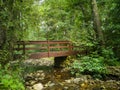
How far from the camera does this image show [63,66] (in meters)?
11.6

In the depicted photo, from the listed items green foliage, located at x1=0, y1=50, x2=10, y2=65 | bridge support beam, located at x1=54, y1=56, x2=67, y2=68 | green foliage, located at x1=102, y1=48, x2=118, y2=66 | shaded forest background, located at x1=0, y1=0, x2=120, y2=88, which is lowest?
bridge support beam, located at x1=54, y1=56, x2=67, y2=68

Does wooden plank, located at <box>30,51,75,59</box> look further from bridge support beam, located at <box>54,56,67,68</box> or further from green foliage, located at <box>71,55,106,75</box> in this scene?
green foliage, located at <box>71,55,106,75</box>

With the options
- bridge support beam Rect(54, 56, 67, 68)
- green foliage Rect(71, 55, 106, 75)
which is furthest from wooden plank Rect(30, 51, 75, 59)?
green foliage Rect(71, 55, 106, 75)

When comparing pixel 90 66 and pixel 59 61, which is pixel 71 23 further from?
pixel 90 66

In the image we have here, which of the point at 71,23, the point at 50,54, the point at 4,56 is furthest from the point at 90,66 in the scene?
the point at 71,23

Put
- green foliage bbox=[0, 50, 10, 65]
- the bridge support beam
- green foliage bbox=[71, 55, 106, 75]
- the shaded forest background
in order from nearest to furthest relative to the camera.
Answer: green foliage bbox=[0, 50, 10, 65]
the shaded forest background
green foliage bbox=[71, 55, 106, 75]
the bridge support beam

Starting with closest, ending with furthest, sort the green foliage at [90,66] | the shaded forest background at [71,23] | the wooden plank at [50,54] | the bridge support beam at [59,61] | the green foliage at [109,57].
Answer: the shaded forest background at [71,23] → the green foliage at [90,66] → the wooden plank at [50,54] → the green foliage at [109,57] → the bridge support beam at [59,61]

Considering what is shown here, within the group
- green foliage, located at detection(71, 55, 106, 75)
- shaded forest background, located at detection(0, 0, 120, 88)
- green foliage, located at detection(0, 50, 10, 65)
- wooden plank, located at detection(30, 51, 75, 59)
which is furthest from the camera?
wooden plank, located at detection(30, 51, 75, 59)

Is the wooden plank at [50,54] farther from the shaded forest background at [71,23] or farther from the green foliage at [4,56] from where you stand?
the green foliage at [4,56]

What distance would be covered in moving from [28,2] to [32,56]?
122 inches

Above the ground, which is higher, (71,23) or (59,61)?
(71,23)

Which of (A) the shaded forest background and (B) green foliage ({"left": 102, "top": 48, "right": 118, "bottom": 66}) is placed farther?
(B) green foliage ({"left": 102, "top": 48, "right": 118, "bottom": 66})

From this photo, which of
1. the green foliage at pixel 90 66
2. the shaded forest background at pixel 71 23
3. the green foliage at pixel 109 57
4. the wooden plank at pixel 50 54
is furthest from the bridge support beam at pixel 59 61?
the green foliage at pixel 109 57

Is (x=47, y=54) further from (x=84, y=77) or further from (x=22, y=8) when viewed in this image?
(x=22, y=8)
